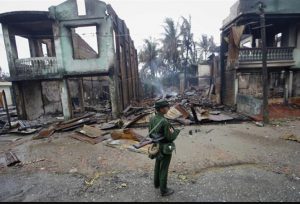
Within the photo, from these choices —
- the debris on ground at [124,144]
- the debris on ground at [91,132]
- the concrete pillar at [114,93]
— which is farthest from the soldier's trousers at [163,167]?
the concrete pillar at [114,93]

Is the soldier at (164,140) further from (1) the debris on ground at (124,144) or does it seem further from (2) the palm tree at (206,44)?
(2) the palm tree at (206,44)

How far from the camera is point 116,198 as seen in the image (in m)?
3.82

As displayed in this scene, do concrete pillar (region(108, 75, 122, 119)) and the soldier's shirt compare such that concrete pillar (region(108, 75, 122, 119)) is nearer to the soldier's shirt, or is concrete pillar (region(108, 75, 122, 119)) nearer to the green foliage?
the soldier's shirt

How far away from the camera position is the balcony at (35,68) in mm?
12148

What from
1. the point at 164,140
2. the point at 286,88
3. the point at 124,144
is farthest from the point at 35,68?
the point at 286,88

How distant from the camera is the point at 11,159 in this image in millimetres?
6191

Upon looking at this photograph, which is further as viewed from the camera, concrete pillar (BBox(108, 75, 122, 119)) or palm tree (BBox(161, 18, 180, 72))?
palm tree (BBox(161, 18, 180, 72))

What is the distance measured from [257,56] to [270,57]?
94cm

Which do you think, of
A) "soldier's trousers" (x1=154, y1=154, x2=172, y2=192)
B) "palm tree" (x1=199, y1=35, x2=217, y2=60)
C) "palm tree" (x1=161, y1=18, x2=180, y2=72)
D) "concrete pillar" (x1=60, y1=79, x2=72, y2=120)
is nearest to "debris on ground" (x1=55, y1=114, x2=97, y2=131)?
"concrete pillar" (x1=60, y1=79, x2=72, y2=120)

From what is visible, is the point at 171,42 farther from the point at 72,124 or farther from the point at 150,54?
the point at 72,124

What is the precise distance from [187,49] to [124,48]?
13406 millimetres

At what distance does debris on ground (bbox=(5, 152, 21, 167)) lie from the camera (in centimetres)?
593

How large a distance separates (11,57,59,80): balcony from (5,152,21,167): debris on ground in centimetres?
645

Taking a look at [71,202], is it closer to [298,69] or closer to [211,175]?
[211,175]
